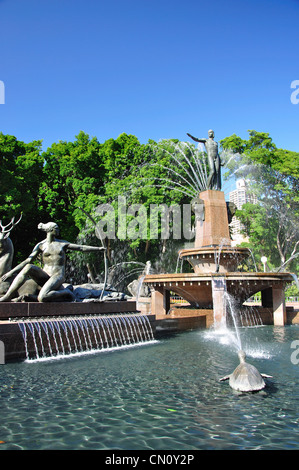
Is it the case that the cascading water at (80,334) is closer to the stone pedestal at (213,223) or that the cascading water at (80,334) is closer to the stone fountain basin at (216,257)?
the stone fountain basin at (216,257)

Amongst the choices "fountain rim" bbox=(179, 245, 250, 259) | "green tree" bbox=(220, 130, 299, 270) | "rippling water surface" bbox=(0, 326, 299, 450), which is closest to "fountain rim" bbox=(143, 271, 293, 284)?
"fountain rim" bbox=(179, 245, 250, 259)

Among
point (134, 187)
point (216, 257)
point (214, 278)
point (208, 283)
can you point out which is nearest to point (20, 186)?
point (134, 187)

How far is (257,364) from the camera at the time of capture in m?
7.93

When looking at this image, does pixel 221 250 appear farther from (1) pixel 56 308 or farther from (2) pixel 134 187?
(2) pixel 134 187

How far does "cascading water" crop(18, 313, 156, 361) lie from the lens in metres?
8.40

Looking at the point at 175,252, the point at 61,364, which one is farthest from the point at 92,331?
the point at 175,252

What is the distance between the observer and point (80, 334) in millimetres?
9398

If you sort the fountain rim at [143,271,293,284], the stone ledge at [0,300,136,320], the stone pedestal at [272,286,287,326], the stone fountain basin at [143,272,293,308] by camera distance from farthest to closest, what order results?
the stone pedestal at [272,286,287,326]
the stone fountain basin at [143,272,293,308]
the fountain rim at [143,271,293,284]
the stone ledge at [0,300,136,320]

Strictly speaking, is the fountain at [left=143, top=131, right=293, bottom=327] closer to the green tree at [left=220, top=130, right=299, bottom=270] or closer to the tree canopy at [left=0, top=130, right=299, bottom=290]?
the tree canopy at [left=0, top=130, right=299, bottom=290]

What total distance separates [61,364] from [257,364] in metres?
4.13

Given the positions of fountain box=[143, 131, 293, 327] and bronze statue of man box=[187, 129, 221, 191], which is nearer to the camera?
fountain box=[143, 131, 293, 327]

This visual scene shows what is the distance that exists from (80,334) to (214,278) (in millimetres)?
6464

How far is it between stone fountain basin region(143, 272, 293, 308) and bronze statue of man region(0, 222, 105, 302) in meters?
5.22
